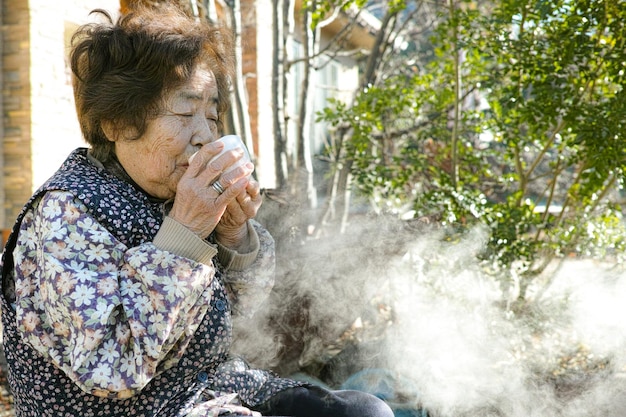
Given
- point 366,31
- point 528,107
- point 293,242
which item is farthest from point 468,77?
point 366,31

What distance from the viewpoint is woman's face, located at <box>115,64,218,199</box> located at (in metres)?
1.90

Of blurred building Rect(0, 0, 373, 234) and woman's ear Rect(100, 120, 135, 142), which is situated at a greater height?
woman's ear Rect(100, 120, 135, 142)

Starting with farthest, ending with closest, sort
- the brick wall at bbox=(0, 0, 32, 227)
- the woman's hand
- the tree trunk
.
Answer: the brick wall at bbox=(0, 0, 32, 227) < the tree trunk < the woman's hand

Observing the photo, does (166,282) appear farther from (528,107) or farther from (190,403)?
(528,107)

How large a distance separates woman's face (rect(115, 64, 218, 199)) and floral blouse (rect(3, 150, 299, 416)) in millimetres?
72

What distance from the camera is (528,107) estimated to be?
3746mm

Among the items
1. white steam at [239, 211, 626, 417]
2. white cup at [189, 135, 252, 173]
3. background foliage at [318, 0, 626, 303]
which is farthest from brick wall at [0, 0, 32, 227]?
white cup at [189, 135, 252, 173]

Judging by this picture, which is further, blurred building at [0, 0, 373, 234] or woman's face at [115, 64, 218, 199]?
blurred building at [0, 0, 373, 234]

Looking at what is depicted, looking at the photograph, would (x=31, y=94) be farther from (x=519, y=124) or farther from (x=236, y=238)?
(x=236, y=238)

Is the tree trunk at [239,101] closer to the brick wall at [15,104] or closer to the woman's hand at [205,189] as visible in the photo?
the woman's hand at [205,189]

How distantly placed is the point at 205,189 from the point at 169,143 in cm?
24

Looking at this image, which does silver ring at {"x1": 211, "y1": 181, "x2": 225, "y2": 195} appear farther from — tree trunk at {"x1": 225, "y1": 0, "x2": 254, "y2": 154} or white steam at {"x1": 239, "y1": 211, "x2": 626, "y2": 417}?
tree trunk at {"x1": 225, "y1": 0, "x2": 254, "y2": 154}

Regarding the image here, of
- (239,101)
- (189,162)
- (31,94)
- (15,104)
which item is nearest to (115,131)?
(189,162)

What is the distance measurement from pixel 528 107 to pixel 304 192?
206cm
